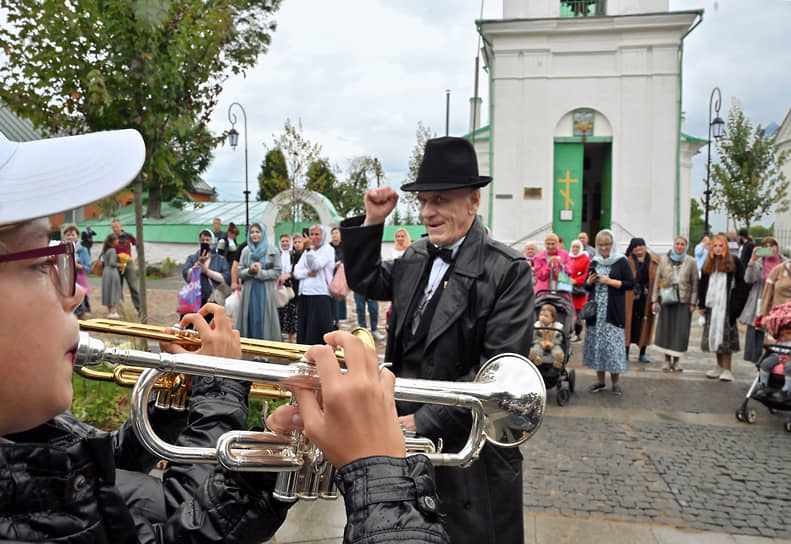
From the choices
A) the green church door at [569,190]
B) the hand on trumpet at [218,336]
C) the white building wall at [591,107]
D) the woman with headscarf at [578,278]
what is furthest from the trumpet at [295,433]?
the green church door at [569,190]

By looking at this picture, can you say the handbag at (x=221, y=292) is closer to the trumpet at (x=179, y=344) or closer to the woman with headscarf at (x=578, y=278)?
the woman with headscarf at (x=578, y=278)

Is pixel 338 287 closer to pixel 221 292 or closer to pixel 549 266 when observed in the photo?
pixel 221 292

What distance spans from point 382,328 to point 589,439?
6.41 meters

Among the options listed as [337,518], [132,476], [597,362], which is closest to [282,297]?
[597,362]

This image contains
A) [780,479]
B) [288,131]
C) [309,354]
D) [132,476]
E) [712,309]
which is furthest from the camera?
[288,131]

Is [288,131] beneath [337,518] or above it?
above

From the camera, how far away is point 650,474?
4.69 meters

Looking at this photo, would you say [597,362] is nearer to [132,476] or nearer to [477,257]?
[477,257]

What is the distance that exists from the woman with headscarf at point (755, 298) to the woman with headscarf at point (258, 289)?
678cm

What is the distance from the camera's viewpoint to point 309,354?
1.05 m

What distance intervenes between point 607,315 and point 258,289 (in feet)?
16.4

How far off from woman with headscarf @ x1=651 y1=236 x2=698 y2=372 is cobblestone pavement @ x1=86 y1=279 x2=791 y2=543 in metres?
1.09

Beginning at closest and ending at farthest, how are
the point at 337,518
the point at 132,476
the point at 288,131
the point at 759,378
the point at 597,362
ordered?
the point at 132,476 < the point at 337,518 < the point at 759,378 < the point at 597,362 < the point at 288,131

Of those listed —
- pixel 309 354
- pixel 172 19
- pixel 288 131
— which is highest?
pixel 288 131
